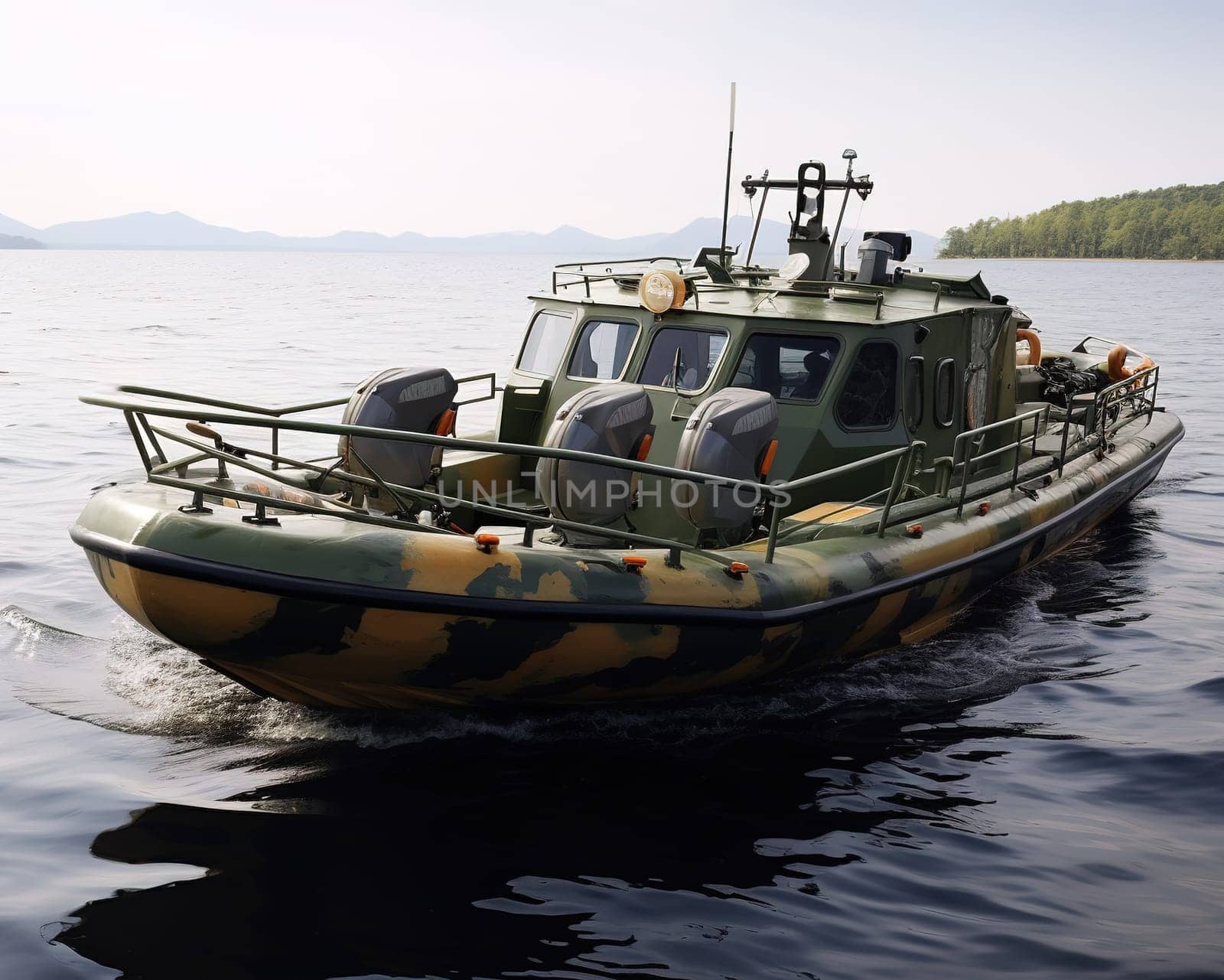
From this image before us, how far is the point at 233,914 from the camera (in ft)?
14.3

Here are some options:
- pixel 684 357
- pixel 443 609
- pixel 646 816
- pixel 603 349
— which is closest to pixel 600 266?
pixel 603 349

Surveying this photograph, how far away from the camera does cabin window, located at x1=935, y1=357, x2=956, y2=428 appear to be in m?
7.82

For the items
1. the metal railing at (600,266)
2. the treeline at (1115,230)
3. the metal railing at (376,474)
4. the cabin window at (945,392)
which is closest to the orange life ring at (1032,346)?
the cabin window at (945,392)

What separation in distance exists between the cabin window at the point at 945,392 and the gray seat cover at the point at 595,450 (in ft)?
8.10

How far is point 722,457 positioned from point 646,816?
1925 millimetres

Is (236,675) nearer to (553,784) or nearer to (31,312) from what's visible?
(553,784)

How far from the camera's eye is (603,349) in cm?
794

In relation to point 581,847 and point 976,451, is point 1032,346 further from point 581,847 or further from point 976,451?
point 581,847

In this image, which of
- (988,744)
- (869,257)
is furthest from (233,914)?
(869,257)

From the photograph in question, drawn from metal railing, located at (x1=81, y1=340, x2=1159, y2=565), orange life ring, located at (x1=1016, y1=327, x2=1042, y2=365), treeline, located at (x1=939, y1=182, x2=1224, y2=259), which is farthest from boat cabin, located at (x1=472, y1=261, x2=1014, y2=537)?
treeline, located at (x1=939, y1=182, x2=1224, y2=259)

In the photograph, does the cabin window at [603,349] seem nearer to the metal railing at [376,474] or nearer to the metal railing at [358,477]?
the metal railing at [376,474]

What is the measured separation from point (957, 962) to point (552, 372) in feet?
16.3

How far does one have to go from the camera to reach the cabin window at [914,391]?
7512 millimetres

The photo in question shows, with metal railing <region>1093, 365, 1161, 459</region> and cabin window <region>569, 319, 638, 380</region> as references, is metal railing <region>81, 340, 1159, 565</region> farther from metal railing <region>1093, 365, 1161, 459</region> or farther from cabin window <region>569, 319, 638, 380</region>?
metal railing <region>1093, 365, 1161, 459</region>
